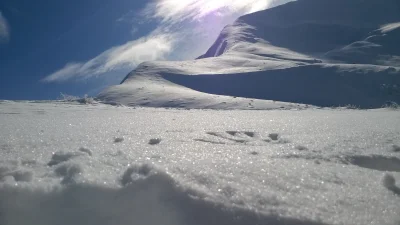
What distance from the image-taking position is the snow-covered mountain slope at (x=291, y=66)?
13.6 m

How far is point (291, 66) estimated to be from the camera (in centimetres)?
1744

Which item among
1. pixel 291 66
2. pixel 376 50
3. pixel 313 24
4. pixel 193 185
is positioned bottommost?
pixel 193 185

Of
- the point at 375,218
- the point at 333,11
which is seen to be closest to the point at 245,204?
the point at 375,218

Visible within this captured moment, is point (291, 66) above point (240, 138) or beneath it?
above

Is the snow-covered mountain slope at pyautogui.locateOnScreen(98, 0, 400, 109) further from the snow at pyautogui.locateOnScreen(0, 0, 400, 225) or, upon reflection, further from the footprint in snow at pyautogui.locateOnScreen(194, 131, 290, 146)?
the snow at pyautogui.locateOnScreen(0, 0, 400, 225)

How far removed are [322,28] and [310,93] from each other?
2673 cm

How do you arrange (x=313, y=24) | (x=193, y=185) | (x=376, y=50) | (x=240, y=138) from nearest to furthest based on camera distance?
(x=193, y=185), (x=240, y=138), (x=376, y=50), (x=313, y=24)

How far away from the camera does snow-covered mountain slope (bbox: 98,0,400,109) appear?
13.6 meters

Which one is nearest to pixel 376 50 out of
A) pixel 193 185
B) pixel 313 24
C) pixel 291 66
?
pixel 313 24

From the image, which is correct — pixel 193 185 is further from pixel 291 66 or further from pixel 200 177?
pixel 291 66

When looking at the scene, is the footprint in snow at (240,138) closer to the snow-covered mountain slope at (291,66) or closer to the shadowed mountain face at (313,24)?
the snow-covered mountain slope at (291,66)

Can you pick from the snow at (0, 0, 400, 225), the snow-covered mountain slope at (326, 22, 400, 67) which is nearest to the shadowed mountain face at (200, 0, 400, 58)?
the snow-covered mountain slope at (326, 22, 400, 67)

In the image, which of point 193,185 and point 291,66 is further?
point 291,66

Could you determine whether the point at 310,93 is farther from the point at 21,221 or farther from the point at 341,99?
the point at 21,221
